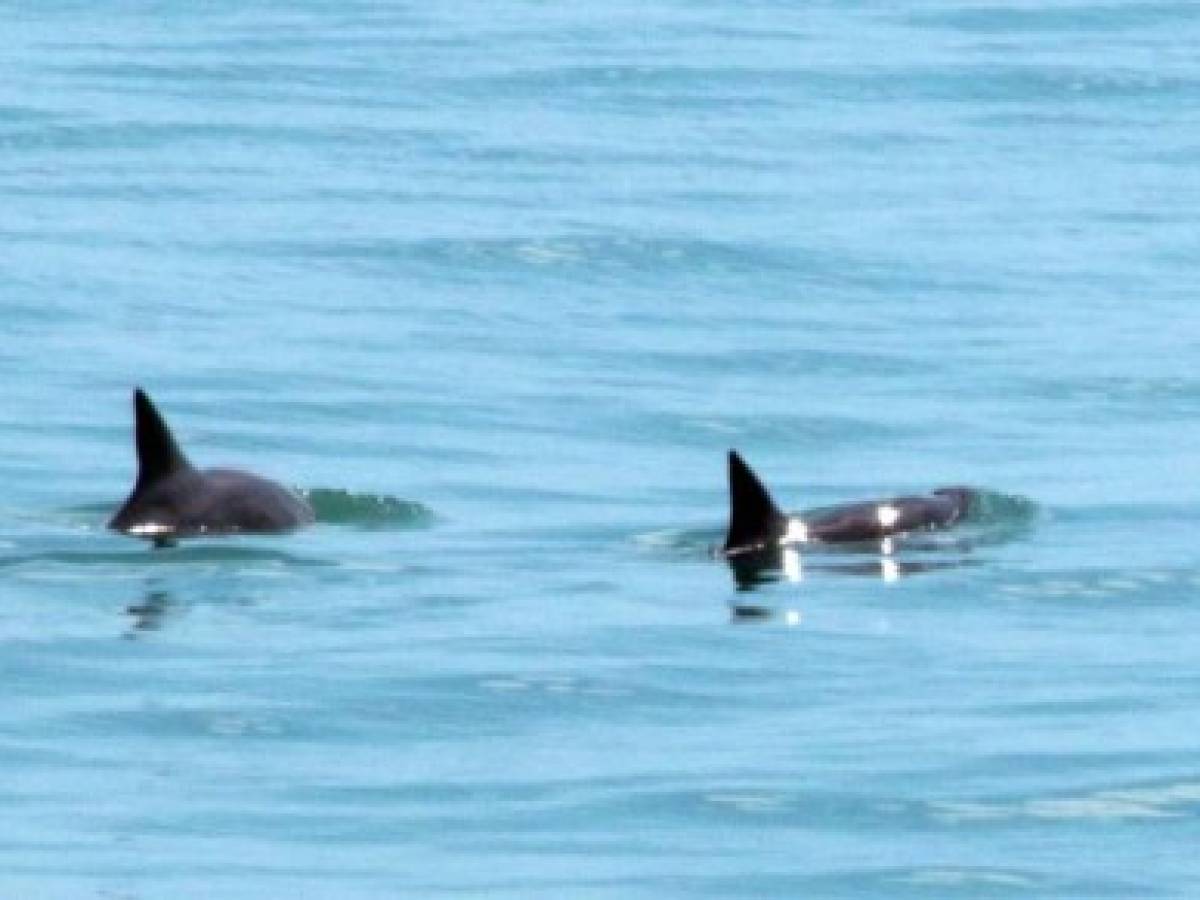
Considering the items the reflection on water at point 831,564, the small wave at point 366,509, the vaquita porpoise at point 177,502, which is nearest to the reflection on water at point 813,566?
the reflection on water at point 831,564

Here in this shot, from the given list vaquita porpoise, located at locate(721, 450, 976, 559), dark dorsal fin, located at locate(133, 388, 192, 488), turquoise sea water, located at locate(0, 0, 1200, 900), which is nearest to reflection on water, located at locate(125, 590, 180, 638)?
turquoise sea water, located at locate(0, 0, 1200, 900)

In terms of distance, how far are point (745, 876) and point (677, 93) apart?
105 feet

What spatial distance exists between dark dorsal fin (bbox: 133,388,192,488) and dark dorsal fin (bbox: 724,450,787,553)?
259 centimetres

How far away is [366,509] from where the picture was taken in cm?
2475

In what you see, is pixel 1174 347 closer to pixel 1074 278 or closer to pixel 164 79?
pixel 1074 278

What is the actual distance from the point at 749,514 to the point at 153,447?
278cm

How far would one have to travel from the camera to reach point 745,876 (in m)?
16.3

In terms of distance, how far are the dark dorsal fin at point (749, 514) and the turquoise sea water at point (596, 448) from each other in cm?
23

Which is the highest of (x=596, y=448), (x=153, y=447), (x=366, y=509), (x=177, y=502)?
(x=153, y=447)

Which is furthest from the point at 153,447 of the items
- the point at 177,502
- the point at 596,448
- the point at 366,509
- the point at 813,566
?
the point at 596,448

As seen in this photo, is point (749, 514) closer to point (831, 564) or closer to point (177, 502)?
point (831, 564)

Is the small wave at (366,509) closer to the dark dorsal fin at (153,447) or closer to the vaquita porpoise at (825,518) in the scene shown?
the dark dorsal fin at (153,447)

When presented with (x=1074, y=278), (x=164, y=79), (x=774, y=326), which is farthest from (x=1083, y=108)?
(x=774, y=326)

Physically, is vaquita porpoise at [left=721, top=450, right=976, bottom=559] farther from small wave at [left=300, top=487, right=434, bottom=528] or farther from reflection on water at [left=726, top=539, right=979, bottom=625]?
small wave at [left=300, top=487, right=434, bottom=528]
